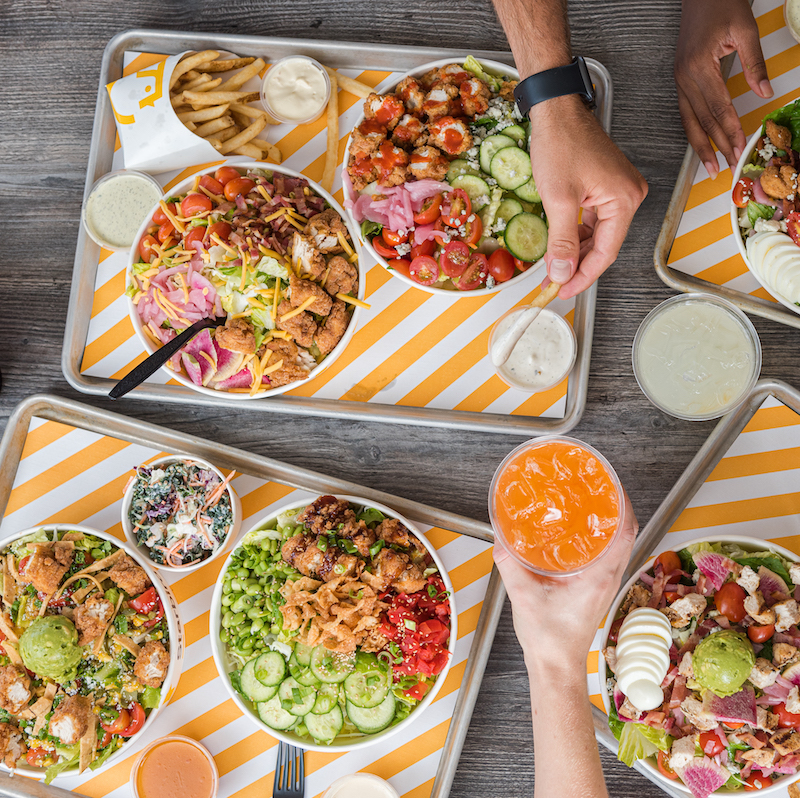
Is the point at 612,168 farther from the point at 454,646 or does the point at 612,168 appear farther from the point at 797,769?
the point at 797,769

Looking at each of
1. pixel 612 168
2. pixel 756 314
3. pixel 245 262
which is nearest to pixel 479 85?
pixel 612 168

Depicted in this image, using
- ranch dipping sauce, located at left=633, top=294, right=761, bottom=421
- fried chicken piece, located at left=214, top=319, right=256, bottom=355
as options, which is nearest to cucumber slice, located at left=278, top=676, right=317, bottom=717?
fried chicken piece, located at left=214, top=319, right=256, bottom=355

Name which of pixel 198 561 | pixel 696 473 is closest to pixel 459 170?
pixel 696 473

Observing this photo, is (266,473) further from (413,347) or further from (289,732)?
(289,732)

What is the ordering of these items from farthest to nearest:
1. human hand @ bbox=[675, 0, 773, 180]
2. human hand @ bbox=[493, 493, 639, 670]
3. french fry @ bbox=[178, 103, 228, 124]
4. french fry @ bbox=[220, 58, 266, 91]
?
french fry @ bbox=[220, 58, 266, 91] < french fry @ bbox=[178, 103, 228, 124] < human hand @ bbox=[675, 0, 773, 180] < human hand @ bbox=[493, 493, 639, 670]

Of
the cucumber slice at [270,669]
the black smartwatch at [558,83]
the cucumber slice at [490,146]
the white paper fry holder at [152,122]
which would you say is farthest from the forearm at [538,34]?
the cucumber slice at [270,669]

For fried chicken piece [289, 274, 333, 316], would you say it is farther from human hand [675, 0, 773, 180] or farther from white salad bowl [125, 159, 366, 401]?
human hand [675, 0, 773, 180]
